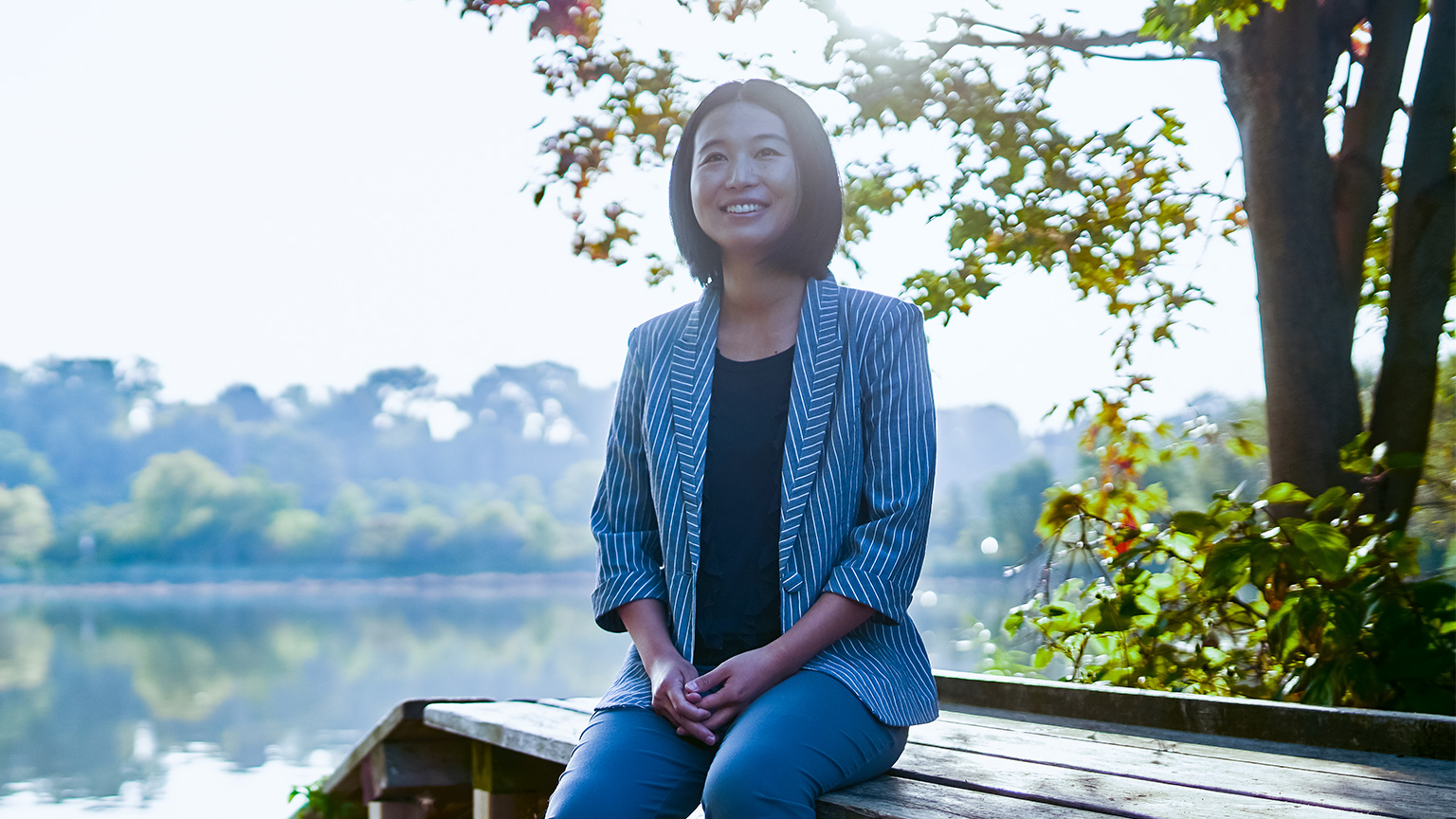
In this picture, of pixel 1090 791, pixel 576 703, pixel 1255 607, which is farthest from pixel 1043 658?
pixel 1090 791

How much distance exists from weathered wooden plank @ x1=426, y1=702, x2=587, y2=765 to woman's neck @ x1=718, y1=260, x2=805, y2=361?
681 mm

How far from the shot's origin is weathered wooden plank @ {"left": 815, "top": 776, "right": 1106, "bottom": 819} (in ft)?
4.13

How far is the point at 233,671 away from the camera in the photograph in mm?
24828

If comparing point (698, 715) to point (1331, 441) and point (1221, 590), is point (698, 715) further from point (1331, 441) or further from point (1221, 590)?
point (1331, 441)

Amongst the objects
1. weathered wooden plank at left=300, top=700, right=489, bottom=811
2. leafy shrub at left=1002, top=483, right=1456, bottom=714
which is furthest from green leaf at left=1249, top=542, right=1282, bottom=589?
weathered wooden plank at left=300, top=700, right=489, bottom=811

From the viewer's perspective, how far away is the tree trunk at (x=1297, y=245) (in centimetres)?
290

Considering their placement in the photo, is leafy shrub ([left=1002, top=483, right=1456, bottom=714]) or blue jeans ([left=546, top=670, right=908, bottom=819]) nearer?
blue jeans ([left=546, top=670, right=908, bottom=819])

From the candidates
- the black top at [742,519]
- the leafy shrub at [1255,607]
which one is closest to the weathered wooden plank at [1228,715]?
the leafy shrub at [1255,607]

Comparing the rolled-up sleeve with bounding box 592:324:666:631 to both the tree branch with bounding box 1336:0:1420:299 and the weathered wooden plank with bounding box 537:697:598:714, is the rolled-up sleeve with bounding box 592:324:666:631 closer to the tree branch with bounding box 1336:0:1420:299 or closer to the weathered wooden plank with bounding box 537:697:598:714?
the weathered wooden plank with bounding box 537:697:598:714

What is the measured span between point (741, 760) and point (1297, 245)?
238 centimetres

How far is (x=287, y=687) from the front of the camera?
24531mm

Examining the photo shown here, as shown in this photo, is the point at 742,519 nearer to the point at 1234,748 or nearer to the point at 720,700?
the point at 720,700

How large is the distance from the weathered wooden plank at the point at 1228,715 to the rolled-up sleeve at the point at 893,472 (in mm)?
890

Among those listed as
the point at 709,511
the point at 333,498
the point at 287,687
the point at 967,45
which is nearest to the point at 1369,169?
the point at 967,45
